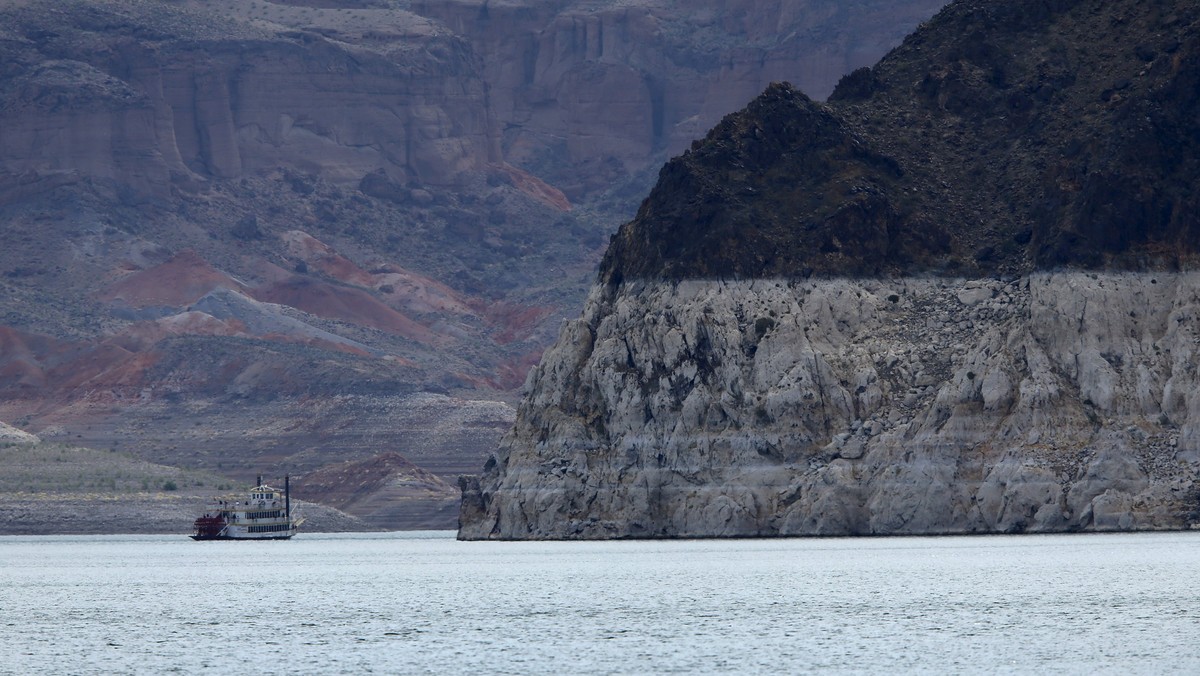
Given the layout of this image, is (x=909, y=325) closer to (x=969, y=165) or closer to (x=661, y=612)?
(x=969, y=165)

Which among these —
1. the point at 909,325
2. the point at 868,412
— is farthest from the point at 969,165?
the point at 868,412

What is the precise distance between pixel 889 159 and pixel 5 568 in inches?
2644

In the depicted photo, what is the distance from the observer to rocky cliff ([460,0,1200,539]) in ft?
480

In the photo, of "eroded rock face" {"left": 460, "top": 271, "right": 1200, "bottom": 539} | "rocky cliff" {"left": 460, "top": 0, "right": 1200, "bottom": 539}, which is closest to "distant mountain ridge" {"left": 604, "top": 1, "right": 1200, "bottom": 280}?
"rocky cliff" {"left": 460, "top": 0, "right": 1200, "bottom": 539}

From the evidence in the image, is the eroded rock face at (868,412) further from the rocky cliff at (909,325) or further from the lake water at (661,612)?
the lake water at (661,612)

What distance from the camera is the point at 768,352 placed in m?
155

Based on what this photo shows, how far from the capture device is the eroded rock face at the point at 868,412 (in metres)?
144

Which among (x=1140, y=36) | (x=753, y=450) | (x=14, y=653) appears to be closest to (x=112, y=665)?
(x=14, y=653)

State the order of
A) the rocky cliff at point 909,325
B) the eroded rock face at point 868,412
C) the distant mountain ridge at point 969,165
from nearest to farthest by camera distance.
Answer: the eroded rock face at point 868,412 < the rocky cliff at point 909,325 < the distant mountain ridge at point 969,165

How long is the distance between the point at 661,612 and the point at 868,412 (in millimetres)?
51210

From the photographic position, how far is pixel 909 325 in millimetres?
157625

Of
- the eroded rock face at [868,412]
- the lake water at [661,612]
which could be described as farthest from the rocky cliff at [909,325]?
the lake water at [661,612]

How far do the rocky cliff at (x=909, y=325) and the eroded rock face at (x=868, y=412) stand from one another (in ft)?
0.56

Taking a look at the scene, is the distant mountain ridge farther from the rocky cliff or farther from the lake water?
the lake water
